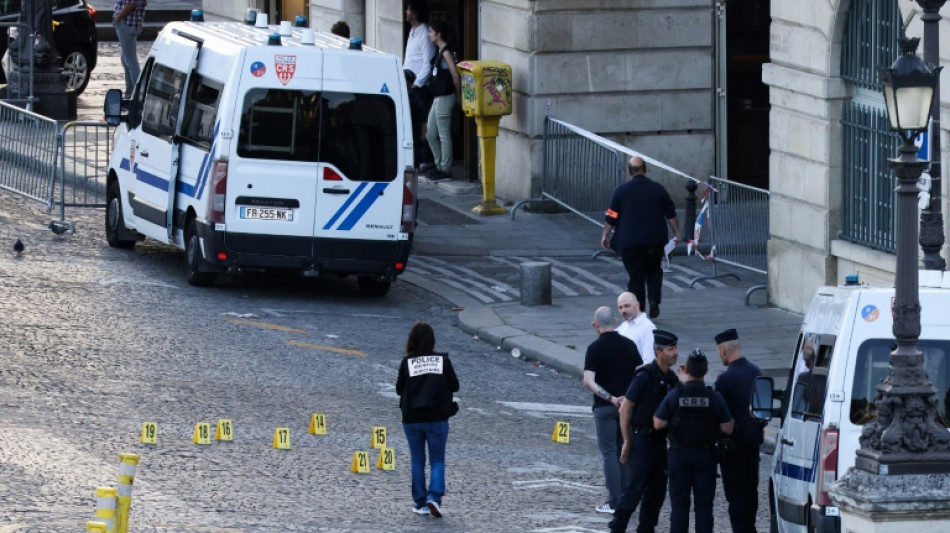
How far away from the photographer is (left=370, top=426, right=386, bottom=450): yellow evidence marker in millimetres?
14297

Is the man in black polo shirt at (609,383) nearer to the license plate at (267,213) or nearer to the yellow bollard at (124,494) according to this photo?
the yellow bollard at (124,494)

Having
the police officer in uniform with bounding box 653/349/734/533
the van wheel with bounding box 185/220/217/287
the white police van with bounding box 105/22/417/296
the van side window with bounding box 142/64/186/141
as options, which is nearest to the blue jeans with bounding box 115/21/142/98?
the van side window with bounding box 142/64/186/141

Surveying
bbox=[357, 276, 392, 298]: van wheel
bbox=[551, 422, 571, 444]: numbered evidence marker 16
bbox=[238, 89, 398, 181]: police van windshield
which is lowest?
bbox=[551, 422, 571, 444]: numbered evidence marker 16

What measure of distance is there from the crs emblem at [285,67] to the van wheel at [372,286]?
237 cm

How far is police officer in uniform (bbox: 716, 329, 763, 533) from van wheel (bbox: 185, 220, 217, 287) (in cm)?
873

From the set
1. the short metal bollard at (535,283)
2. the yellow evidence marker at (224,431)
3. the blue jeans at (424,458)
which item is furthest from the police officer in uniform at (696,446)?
the short metal bollard at (535,283)

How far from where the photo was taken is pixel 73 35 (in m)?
34.2

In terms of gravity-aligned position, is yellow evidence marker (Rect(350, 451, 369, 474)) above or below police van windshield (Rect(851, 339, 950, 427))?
below

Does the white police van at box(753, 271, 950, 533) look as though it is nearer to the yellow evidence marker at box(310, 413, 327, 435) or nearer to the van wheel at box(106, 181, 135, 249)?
the yellow evidence marker at box(310, 413, 327, 435)

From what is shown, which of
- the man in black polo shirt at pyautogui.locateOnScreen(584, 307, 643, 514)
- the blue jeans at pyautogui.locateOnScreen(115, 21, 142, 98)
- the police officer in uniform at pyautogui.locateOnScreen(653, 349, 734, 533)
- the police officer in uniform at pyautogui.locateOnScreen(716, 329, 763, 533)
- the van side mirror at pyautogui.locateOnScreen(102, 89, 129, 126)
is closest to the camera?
the police officer in uniform at pyautogui.locateOnScreen(653, 349, 734, 533)

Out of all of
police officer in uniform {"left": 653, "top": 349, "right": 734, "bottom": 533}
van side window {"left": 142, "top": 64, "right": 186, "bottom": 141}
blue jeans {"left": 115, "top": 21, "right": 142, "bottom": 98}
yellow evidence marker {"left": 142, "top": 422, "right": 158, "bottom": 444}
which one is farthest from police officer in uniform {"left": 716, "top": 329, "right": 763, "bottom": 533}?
blue jeans {"left": 115, "top": 21, "right": 142, "bottom": 98}

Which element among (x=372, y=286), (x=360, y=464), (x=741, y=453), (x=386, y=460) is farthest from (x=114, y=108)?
(x=741, y=453)

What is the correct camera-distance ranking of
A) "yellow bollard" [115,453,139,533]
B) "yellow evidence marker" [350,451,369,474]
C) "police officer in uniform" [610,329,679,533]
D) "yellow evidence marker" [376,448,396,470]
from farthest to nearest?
"yellow evidence marker" [376,448,396,470] < "yellow evidence marker" [350,451,369,474] < "police officer in uniform" [610,329,679,533] < "yellow bollard" [115,453,139,533]

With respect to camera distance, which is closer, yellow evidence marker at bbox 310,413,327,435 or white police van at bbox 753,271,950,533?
white police van at bbox 753,271,950,533
